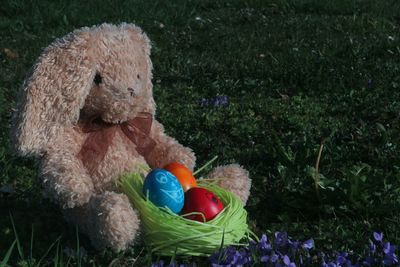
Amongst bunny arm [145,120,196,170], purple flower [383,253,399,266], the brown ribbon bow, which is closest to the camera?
purple flower [383,253,399,266]

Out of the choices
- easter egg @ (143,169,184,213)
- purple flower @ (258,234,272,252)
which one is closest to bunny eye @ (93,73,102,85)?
easter egg @ (143,169,184,213)

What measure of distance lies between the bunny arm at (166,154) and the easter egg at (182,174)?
141 millimetres

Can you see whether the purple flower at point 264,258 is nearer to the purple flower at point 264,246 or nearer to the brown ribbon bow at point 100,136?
the purple flower at point 264,246

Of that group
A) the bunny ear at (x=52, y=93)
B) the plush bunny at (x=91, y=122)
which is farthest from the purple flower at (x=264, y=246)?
the bunny ear at (x=52, y=93)

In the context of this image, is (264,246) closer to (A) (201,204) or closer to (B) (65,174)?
(A) (201,204)

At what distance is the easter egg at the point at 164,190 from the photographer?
314 centimetres

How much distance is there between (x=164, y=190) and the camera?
313 centimetres

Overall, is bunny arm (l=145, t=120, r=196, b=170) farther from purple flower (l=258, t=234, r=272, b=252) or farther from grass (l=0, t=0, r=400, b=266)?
purple flower (l=258, t=234, r=272, b=252)

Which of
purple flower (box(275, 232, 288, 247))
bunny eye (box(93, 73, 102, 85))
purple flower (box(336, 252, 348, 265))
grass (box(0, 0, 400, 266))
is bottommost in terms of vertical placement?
grass (box(0, 0, 400, 266))

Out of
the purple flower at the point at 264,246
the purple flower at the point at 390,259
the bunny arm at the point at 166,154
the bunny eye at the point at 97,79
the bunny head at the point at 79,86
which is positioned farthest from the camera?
the bunny arm at the point at 166,154

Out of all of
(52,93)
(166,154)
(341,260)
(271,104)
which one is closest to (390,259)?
(341,260)

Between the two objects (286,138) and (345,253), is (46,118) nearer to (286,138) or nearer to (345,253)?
(345,253)

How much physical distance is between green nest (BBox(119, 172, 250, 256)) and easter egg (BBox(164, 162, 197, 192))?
208 millimetres

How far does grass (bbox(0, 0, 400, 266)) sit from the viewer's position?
3.70 m
